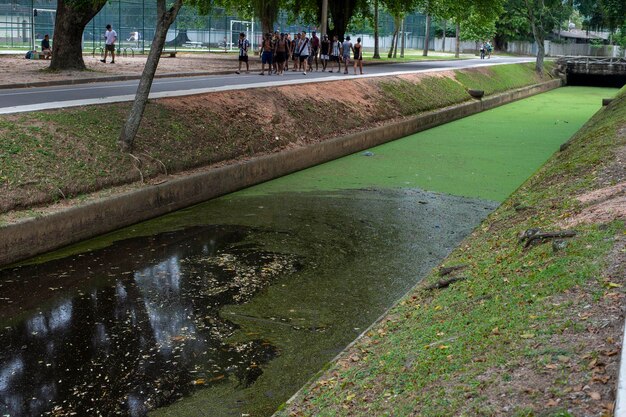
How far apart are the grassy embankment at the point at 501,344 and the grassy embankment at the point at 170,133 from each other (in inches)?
300

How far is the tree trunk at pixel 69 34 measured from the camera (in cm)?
2931

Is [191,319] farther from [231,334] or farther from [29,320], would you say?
[29,320]

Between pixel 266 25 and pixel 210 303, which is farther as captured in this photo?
pixel 266 25

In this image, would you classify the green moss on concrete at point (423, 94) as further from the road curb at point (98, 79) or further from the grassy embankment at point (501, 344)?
the grassy embankment at point (501, 344)

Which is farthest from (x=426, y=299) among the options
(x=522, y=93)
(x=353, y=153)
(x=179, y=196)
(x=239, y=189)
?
(x=522, y=93)

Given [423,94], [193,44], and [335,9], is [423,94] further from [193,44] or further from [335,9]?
[193,44]

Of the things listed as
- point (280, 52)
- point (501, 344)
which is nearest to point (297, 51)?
point (280, 52)

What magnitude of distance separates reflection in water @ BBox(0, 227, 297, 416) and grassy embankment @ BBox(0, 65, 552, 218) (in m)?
2.12

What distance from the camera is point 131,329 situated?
9859mm

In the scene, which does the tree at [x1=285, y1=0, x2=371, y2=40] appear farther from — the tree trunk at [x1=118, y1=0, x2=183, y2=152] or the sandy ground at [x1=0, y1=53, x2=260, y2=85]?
the tree trunk at [x1=118, y1=0, x2=183, y2=152]

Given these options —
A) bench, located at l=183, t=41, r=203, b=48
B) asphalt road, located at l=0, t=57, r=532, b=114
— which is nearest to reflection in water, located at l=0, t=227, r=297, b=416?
asphalt road, located at l=0, t=57, r=532, b=114

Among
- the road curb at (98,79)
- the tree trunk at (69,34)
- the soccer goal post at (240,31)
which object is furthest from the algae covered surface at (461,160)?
the soccer goal post at (240,31)

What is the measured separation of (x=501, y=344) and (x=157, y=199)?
1044cm

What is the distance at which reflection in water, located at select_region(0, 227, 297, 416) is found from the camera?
26.6 ft
